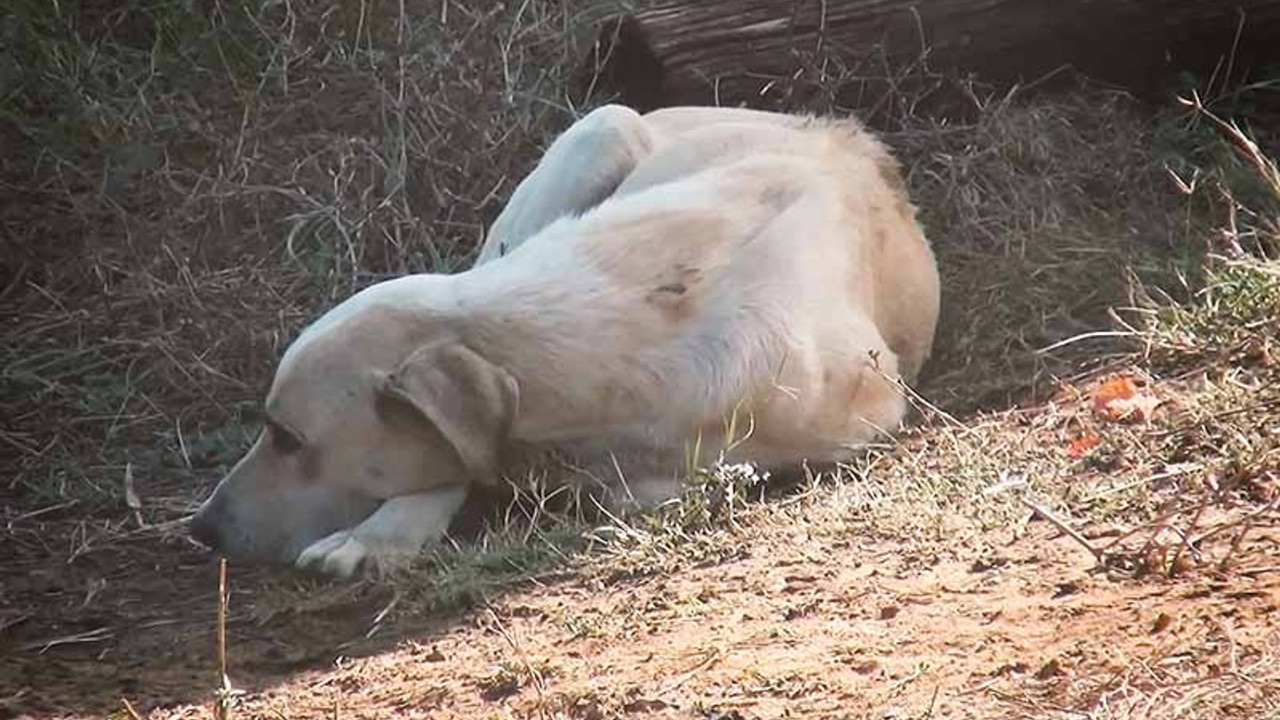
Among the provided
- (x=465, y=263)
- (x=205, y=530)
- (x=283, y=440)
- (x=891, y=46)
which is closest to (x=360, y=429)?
(x=283, y=440)

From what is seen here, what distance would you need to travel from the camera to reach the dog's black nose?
5.76 meters

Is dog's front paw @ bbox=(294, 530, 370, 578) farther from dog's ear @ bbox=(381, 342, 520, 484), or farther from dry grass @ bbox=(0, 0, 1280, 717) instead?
dog's ear @ bbox=(381, 342, 520, 484)

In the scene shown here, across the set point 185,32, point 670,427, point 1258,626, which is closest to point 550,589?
point 670,427

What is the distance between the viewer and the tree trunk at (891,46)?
7.89 m

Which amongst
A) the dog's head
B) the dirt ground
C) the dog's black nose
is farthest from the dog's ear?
the dog's black nose

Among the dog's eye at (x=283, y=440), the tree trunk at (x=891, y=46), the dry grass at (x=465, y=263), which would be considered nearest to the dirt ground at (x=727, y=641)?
the dry grass at (x=465, y=263)

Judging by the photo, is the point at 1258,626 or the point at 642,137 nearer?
the point at 1258,626

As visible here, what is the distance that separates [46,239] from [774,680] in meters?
4.81

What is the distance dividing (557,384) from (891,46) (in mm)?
2936

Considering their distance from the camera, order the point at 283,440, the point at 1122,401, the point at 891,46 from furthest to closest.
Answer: the point at 891,46 → the point at 1122,401 → the point at 283,440

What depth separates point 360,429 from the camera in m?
5.66

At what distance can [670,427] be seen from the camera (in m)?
5.63

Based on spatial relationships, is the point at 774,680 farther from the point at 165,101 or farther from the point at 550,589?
the point at 165,101

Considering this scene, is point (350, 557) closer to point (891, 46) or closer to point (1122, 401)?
point (1122, 401)
